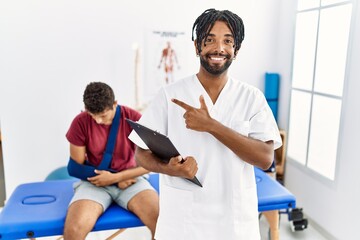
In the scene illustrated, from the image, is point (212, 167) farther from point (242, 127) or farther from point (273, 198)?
point (273, 198)

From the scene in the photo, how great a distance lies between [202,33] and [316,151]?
186 cm

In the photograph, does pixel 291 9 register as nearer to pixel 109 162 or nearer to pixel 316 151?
pixel 316 151

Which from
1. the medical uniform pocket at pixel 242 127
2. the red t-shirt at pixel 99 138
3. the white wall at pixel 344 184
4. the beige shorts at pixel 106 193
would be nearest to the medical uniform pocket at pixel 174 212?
the medical uniform pocket at pixel 242 127

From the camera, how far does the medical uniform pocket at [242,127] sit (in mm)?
1109

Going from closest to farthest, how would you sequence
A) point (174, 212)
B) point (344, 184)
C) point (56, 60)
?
point (174, 212) < point (344, 184) < point (56, 60)

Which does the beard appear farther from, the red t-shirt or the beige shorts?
the beige shorts

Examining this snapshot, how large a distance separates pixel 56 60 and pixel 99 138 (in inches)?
42.3

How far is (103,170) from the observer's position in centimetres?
192

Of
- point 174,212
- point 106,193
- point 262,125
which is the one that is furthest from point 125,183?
point 262,125

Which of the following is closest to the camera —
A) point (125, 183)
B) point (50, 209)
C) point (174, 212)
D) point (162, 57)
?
point (174, 212)

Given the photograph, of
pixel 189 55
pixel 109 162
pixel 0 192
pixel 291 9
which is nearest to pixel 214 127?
pixel 109 162

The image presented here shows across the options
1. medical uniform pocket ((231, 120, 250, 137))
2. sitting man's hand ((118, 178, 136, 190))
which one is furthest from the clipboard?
sitting man's hand ((118, 178, 136, 190))

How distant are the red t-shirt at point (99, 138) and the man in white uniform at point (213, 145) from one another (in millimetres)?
782

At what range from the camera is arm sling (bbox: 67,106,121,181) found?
1907 mm
